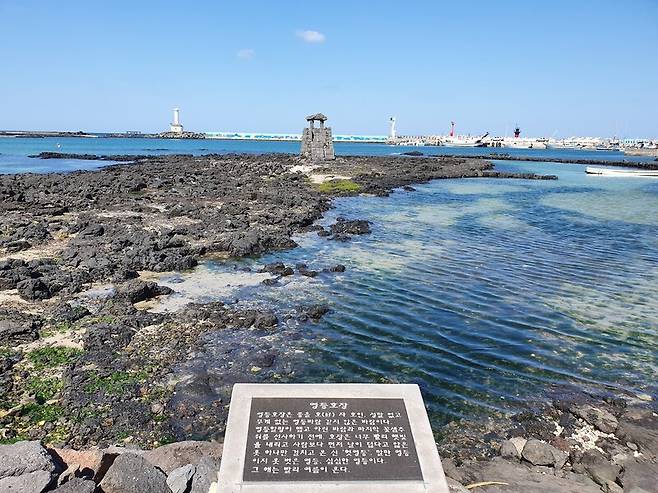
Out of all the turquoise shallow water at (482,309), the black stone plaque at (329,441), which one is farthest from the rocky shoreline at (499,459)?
the black stone plaque at (329,441)

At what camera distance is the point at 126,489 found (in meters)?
5.16

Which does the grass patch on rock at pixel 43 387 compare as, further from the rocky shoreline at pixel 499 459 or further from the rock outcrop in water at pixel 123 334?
the rocky shoreline at pixel 499 459

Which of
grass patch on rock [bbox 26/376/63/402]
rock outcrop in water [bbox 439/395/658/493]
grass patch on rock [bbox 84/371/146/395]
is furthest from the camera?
grass patch on rock [bbox 84/371/146/395]

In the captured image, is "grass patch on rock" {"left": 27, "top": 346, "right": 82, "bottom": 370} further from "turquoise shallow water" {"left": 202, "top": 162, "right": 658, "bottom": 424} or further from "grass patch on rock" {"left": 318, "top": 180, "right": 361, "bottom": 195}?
"grass patch on rock" {"left": 318, "top": 180, "right": 361, "bottom": 195}

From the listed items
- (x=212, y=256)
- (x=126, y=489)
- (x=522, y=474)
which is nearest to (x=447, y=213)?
(x=212, y=256)

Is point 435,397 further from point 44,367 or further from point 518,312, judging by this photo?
point 44,367

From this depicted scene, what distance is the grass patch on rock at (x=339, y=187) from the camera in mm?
39750

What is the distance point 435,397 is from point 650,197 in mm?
44901

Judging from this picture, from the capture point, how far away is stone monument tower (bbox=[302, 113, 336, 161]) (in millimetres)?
63625

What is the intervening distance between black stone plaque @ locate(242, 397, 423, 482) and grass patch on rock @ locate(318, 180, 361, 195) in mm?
34314

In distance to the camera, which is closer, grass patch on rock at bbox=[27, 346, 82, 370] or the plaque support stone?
the plaque support stone

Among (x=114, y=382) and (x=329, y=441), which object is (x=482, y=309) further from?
(x=329, y=441)

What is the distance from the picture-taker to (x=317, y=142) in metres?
64.4

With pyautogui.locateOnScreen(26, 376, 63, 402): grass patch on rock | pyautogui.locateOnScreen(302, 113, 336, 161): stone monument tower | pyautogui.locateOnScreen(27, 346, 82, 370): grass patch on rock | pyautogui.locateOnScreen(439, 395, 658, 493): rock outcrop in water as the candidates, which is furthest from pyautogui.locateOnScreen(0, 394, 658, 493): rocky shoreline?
pyautogui.locateOnScreen(302, 113, 336, 161): stone monument tower
